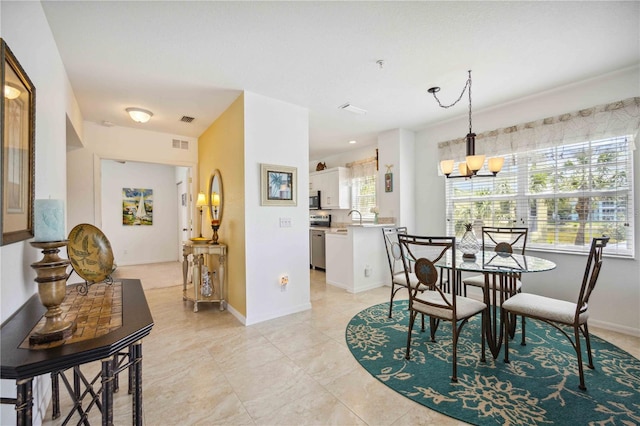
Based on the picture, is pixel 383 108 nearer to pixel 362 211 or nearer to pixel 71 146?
pixel 362 211

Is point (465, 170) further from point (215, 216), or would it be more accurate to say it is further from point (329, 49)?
point (215, 216)

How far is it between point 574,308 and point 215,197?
3.93 metres

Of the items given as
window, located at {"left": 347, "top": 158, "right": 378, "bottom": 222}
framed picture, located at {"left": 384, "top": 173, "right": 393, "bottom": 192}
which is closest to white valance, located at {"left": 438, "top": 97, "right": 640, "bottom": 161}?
framed picture, located at {"left": 384, "top": 173, "right": 393, "bottom": 192}

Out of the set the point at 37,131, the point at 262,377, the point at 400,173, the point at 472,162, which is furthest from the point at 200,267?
the point at 472,162

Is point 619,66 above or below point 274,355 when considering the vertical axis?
above

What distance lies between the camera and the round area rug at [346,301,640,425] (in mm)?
1695

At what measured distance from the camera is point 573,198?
3.12m

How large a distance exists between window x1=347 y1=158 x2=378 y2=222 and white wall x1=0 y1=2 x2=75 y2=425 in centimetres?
446

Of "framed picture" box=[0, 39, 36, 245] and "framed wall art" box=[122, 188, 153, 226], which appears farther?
"framed wall art" box=[122, 188, 153, 226]

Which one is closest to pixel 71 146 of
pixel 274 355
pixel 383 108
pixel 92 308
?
pixel 92 308

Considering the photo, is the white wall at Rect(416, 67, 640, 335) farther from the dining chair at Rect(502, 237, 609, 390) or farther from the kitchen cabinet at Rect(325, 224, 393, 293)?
the kitchen cabinet at Rect(325, 224, 393, 293)

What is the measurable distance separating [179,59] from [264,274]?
2.29m

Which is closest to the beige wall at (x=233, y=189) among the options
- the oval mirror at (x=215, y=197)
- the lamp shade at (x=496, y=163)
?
the oval mirror at (x=215, y=197)

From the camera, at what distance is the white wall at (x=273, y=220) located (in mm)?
3164
